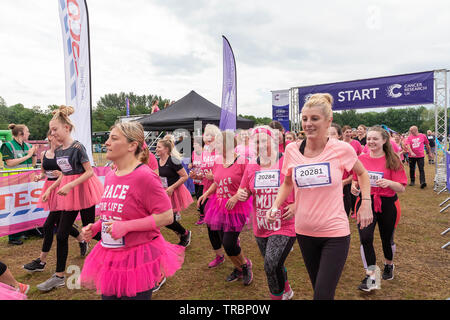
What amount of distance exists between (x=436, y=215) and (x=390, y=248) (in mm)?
4809

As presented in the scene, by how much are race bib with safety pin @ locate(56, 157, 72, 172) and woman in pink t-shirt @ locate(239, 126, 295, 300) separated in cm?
244

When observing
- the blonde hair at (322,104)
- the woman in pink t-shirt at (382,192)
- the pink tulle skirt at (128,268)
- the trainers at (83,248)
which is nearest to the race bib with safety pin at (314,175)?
the blonde hair at (322,104)

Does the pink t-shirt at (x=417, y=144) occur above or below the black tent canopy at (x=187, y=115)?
below

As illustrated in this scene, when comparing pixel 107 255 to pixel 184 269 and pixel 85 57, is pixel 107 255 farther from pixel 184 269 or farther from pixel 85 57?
pixel 85 57

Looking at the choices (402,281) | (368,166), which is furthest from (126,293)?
(402,281)

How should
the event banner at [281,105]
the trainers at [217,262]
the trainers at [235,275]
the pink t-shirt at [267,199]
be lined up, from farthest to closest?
the event banner at [281,105] < the trainers at [217,262] < the trainers at [235,275] < the pink t-shirt at [267,199]

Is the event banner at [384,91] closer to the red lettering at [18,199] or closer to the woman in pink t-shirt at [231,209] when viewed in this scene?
the woman in pink t-shirt at [231,209]

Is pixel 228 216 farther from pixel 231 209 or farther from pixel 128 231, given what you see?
pixel 128 231

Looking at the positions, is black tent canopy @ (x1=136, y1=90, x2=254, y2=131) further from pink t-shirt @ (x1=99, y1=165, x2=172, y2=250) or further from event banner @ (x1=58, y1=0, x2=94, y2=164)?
pink t-shirt @ (x1=99, y1=165, x2=172, y2=250)

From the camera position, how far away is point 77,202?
12.7ft

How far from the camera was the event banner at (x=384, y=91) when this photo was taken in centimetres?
1067

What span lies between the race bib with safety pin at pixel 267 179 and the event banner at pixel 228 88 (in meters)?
5.99

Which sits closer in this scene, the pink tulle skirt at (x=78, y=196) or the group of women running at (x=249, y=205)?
the group of women running at (x=249, y=205)
